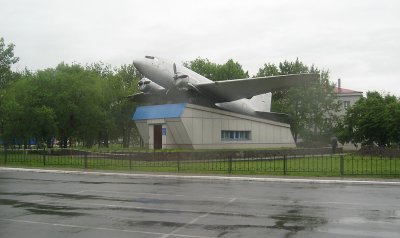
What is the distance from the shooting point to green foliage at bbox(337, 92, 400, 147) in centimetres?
3859

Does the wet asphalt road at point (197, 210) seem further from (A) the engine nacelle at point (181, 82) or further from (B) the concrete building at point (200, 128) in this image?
(B) the concrete building at point (200, 128)

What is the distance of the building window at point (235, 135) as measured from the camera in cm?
3951

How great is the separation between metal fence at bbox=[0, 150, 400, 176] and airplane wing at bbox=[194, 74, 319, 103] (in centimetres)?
629

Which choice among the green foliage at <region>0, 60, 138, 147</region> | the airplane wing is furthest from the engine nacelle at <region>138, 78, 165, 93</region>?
the green foliage at <region>0, 60, 138, 147</region>

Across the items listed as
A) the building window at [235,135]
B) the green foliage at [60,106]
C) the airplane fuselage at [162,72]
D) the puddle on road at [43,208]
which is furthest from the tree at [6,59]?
the puddle on road at [43,208]

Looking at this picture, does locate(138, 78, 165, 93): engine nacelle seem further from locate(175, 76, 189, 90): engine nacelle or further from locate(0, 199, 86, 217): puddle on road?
locate(0, 199, 86, 217): puddle on road

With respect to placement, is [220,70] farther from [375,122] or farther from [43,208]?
[43,208]

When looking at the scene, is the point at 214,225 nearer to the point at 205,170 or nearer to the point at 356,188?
the point at 356,188

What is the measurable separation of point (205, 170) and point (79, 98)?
28.6m

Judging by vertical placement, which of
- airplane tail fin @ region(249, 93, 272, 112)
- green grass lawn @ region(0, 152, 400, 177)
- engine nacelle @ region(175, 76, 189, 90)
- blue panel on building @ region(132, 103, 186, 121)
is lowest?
green grass lawn @ region(0, 152, 400, 177)

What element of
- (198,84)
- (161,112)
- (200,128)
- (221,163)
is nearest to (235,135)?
(200,128)

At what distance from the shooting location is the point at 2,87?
40219mm

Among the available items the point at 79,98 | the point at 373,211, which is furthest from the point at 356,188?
the point at 79,98

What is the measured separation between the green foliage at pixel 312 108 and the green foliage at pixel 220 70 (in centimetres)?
991
